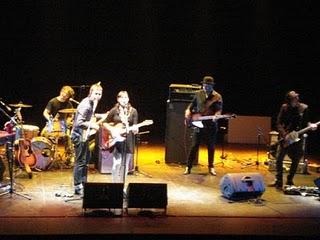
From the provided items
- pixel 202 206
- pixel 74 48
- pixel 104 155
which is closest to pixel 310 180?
pixel 202 206

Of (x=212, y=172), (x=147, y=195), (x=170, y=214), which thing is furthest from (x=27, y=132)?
(x=170, y=214)

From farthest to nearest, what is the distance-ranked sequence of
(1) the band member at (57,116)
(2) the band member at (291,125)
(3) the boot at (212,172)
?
1. (1) the band member at (57,116)
2. (3) the boot at (212,172)
3. (2) the band member at (291,125)

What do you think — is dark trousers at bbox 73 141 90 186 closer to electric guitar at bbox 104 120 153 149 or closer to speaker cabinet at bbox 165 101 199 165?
electric guitar at bbox 104 120 153 149

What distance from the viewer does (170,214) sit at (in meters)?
9.25

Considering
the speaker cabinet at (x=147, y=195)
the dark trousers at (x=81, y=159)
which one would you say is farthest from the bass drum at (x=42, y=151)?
the speaker cabinet at (x=147, y=195)

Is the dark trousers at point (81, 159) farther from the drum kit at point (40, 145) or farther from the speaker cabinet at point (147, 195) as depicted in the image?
the drum kit at point (40, 145)

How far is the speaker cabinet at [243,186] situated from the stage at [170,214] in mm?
125

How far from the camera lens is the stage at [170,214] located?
26.9ft

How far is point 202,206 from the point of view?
32.4 ft

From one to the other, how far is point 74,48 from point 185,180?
819 centimetres

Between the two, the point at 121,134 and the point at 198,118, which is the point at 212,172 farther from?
the point at 121,134

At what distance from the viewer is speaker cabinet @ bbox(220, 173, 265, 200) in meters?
10.3

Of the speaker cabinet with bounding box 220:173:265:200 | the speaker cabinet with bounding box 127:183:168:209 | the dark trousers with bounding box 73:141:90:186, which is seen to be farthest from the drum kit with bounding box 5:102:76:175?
the speaker cabinet with bounding box 220:173:265:200

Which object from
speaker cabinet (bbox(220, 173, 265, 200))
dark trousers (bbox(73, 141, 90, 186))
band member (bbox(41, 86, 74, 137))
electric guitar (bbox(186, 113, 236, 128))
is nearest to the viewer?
dark trousers (bbox(73, 141, 90, 186))
